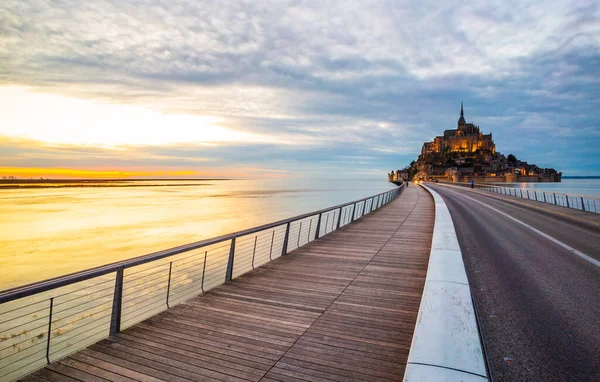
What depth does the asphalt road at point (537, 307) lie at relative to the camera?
340 cm

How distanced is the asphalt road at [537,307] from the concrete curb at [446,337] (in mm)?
457

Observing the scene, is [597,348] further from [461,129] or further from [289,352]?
[461,129]

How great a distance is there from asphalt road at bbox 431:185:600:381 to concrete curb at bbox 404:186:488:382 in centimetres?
46

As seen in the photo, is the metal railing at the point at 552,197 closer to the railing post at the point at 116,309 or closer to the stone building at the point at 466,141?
the railing post at the point at 116,309

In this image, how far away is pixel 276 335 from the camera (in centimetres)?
405

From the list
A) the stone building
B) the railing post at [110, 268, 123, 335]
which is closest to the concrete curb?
the railing post at [110, 268, 123, 335]

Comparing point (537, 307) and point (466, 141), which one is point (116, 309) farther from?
point (466, 141)

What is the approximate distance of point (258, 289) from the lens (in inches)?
227

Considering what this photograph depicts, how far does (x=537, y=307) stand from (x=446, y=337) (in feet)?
8.86

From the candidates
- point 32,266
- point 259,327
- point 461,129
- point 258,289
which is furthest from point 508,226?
point 461,129

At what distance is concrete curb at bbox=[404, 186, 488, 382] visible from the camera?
2713mm

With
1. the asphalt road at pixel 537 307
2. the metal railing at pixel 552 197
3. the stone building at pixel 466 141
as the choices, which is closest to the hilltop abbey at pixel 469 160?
the stone building at pixel 466 141

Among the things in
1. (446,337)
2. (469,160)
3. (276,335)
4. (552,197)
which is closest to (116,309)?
(276,335)

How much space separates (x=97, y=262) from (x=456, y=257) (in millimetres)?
20172
